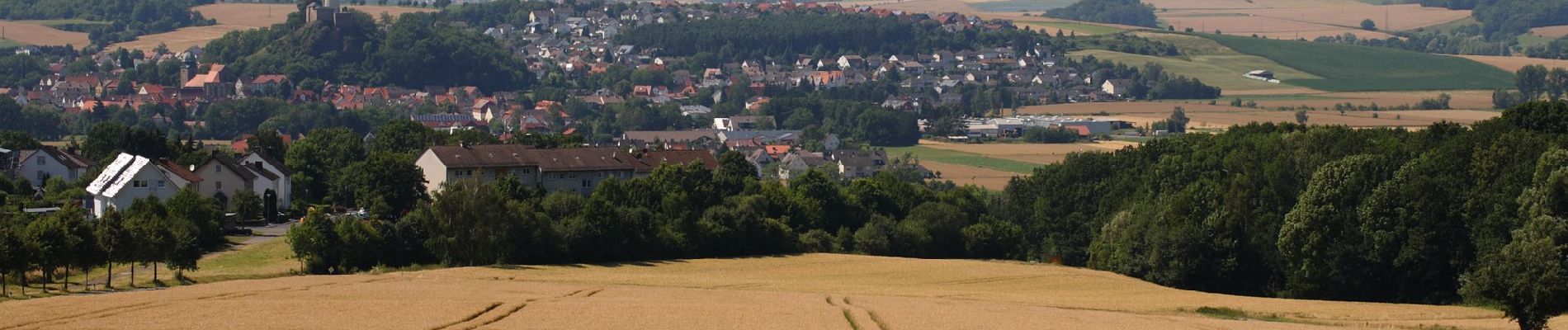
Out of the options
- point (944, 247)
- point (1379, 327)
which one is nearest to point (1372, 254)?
point (1379, 327)

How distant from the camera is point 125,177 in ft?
244

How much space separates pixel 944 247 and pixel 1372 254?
67.4 ft

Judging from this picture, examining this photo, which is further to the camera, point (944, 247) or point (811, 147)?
point (811, 147)

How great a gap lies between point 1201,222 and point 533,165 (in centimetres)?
2832

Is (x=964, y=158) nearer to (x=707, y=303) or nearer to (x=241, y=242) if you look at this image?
(x=241, y=242)

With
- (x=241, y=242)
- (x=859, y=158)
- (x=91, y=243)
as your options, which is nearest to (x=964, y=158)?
(x=859, y=158)

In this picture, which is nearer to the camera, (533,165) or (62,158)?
(533,165)

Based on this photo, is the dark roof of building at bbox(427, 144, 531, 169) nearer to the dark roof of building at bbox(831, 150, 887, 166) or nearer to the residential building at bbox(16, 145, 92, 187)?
the residential building at bbox(16, 145, 92, 187)

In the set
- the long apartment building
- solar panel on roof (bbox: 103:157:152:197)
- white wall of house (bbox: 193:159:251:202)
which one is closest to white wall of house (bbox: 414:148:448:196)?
the long apartment building

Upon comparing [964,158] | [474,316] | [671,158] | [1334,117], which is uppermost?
[671,158]

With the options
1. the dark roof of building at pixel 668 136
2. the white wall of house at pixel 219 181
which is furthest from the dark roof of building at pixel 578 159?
the dark roof of building at pixel 668 136

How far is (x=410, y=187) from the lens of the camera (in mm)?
77500

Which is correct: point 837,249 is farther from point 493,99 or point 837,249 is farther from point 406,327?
point 493,99

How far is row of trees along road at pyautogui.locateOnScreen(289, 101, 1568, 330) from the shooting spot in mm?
57531
